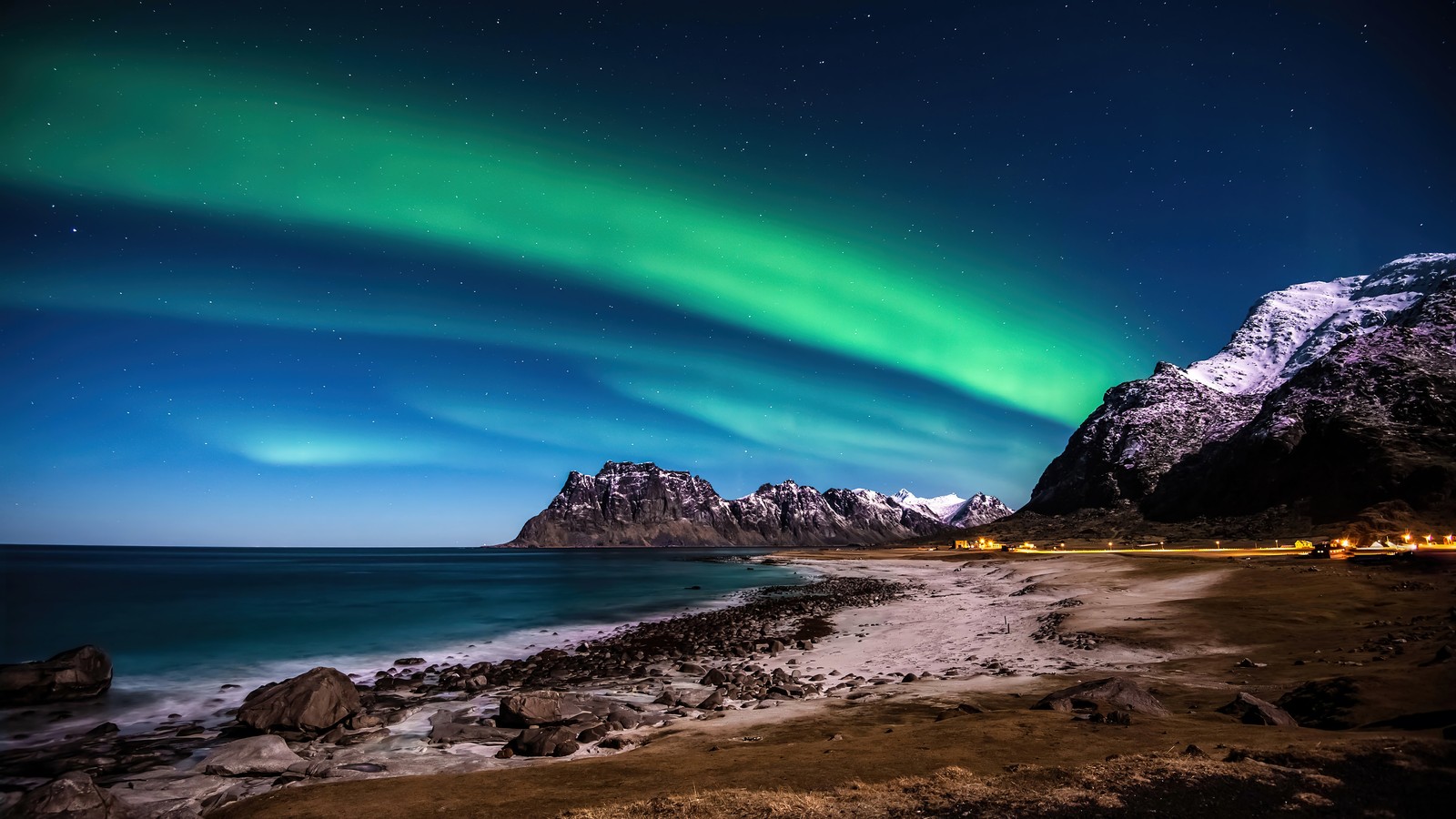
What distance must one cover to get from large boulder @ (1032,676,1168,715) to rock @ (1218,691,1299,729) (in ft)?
4.46

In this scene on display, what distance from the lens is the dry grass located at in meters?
8.12

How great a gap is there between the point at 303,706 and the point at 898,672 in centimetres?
1866

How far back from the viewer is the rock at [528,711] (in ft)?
53.4

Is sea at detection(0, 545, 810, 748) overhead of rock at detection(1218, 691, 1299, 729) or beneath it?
beneath

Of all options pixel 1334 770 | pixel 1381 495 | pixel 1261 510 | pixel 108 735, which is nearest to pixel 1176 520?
pixel 1261 510

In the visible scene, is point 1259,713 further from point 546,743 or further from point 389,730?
point 389,730

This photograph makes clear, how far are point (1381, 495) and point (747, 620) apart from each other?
115725mm

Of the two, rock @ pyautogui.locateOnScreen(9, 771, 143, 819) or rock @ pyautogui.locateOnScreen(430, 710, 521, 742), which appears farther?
rock @ pyautogui.locateOnScreen(430, 710, 521, 742)

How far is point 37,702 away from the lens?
21125 mm

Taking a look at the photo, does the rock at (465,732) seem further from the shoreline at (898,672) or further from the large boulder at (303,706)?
the large boulder at (303,706)

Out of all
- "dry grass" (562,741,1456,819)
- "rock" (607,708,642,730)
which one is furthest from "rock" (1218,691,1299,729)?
"rock" (607,708,642,730)

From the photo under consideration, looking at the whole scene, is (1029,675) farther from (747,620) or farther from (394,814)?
(747,620)

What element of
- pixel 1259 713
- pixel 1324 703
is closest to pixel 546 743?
pixel 1259 713

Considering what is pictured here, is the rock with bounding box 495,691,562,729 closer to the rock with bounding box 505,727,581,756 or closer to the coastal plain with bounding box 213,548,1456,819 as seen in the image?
the rock with bounding box 505,727,581,756
